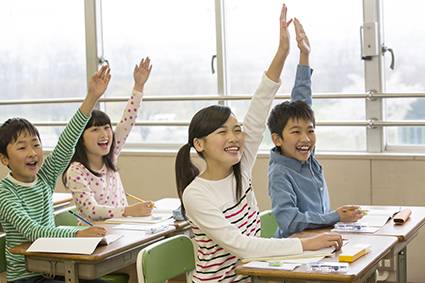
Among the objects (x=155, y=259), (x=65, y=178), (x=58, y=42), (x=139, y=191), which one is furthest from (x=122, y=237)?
(x=58, y=42)

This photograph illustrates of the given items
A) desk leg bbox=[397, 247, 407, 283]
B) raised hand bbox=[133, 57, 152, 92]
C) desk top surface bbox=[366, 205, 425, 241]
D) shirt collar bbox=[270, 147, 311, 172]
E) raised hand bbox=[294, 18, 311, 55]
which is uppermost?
raised hand bbox=[294, 18, 311, 55]

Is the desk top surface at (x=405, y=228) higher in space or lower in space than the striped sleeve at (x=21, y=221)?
lower

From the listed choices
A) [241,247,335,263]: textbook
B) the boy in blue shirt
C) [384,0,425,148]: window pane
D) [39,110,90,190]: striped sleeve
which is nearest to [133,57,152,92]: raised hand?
[39,110,90,190]: striped sleeve

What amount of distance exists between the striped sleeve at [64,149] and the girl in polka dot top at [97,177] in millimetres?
247

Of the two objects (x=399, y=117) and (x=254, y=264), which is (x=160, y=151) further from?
(x=254, y=264)

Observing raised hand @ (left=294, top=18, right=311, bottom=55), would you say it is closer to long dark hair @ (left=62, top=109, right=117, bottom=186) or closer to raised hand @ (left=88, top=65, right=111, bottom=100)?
raised hand @ (left=88, top=65, right=111, bottom=100)

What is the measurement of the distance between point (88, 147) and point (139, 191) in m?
1.78

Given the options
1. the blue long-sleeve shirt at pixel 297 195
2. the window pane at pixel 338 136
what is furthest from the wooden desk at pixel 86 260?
the window pane at pixel 338 136

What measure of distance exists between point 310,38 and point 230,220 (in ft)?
8.67

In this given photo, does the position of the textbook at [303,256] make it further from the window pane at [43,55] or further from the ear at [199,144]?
the window pane at [43,55]

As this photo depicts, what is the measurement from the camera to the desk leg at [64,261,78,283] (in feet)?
9.79

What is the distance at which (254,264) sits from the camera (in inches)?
97.7

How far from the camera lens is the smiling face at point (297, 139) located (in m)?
3.24

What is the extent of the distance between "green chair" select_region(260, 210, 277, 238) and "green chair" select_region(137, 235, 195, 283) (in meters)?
0.51
